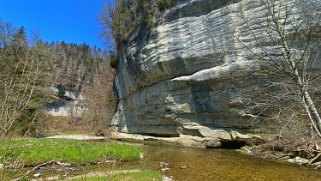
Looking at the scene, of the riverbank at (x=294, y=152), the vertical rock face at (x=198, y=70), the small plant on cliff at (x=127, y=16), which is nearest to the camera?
the riverbank at (x=294, y=152)

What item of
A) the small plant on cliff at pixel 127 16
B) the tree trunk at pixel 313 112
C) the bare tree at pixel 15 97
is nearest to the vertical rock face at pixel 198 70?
the small plant on cliff at pixel 127 16

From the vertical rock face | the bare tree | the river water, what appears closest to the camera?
the bare tree

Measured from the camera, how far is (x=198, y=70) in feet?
84.1

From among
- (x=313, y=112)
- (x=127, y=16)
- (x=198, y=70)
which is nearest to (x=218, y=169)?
(x=313, y=112)

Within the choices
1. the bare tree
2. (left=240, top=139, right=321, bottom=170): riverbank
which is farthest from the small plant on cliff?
the bare tree

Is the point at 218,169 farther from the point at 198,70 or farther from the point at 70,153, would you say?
the point at 198,70

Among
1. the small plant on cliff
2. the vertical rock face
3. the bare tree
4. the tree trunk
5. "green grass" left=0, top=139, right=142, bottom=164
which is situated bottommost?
"green grass" left=0, top=139, right=142, bottom=164

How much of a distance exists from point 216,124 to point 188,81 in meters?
4.41

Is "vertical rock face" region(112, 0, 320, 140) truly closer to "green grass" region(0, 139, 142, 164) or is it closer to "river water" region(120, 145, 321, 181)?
"river water" region(120, 145, 321, 181)

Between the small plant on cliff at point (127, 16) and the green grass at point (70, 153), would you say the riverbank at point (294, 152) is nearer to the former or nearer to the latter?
the green grass at point (70, 153)

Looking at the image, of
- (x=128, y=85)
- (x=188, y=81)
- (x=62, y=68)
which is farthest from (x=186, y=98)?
(x=62, y=68)

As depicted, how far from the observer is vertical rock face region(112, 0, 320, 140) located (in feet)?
73.8

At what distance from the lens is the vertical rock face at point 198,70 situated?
22500 mm

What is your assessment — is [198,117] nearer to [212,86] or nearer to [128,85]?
[212,86]
